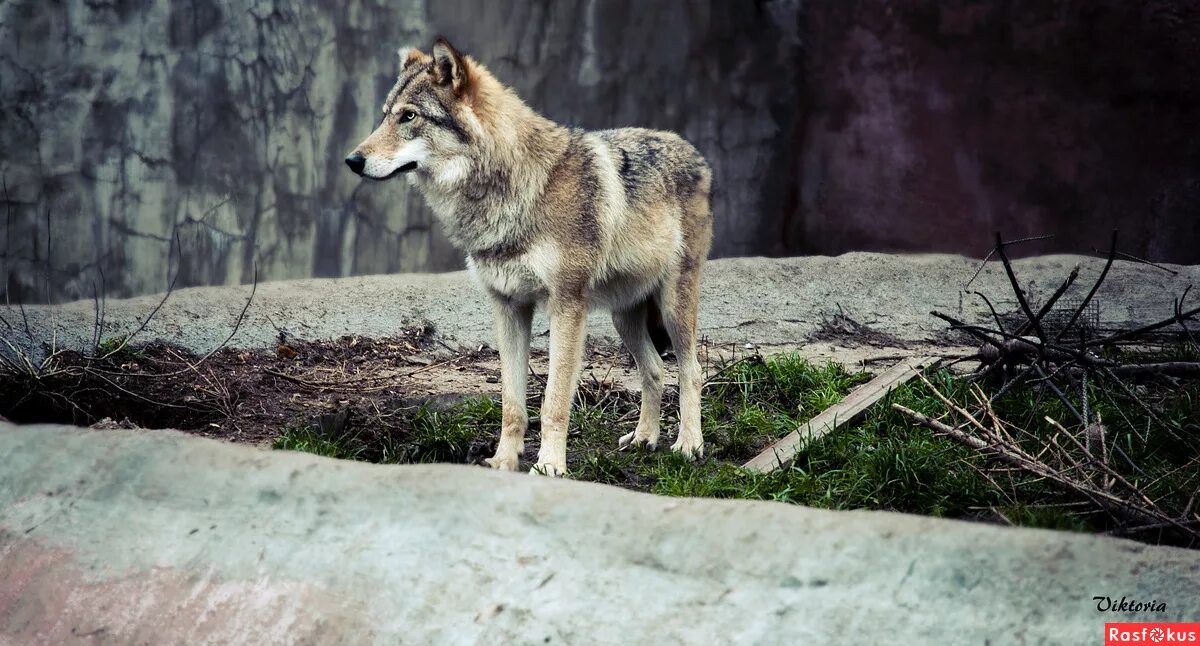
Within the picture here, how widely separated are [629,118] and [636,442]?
3.68m

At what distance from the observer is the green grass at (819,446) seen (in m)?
3.99

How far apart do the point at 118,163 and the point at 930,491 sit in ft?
17.1

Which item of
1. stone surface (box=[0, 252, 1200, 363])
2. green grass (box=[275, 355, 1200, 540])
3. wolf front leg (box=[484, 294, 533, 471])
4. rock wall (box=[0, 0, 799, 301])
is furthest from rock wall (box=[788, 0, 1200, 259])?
wolf front leg (box=[484, 294, 533, 471])

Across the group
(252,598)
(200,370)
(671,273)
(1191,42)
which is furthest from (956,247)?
(252,598)

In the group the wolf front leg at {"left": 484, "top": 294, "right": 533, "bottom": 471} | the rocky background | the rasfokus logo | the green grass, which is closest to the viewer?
the rasfokus logo

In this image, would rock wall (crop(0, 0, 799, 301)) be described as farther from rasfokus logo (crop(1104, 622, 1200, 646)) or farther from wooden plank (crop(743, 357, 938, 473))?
rasfokus logo (crop(1104, 622, 1200, 646))

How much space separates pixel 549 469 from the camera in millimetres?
4504

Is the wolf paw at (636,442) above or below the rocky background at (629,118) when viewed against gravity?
below

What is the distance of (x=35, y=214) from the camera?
6.43 metres

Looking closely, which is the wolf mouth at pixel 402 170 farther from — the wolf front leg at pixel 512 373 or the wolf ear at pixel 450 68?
the wolf front leg at pixel 512 373

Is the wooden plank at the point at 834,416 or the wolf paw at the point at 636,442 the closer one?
the wooden plank at the point at 834,416

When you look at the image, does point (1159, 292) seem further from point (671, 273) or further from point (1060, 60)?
point (671, 273)

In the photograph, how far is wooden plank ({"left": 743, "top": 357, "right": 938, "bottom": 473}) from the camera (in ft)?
15.0

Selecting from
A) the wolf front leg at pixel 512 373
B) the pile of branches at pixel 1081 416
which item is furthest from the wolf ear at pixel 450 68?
the pile of branches at pixel 1081 416
